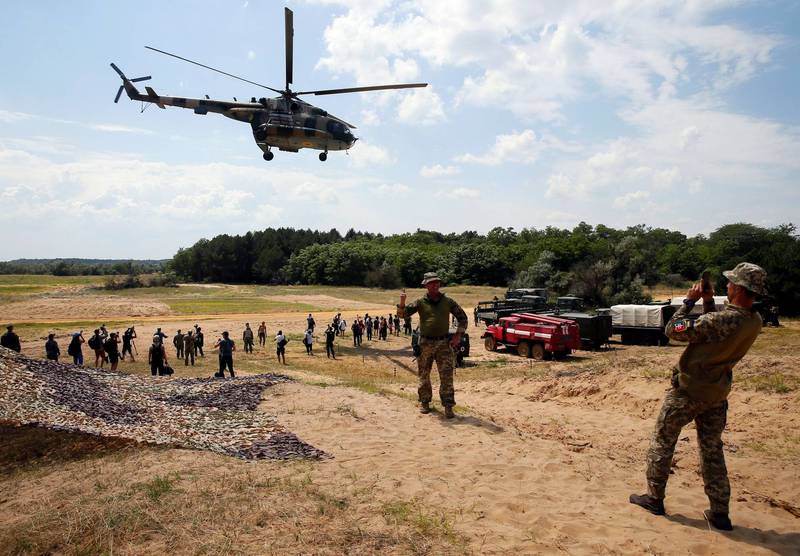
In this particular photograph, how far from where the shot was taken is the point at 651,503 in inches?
224

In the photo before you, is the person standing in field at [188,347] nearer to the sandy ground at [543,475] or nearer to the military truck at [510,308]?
the sandy ground at [543,475]

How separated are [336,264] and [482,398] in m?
86.7

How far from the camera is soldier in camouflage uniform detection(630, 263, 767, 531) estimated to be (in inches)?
208

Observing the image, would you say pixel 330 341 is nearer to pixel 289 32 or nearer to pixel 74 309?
pixel 289 32

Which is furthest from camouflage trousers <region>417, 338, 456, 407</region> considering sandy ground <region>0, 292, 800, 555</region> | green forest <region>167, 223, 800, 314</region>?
green forest <region>167, 223, 800, 314</region>

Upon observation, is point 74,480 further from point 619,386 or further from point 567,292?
point 567,292

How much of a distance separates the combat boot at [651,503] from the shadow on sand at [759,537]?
105mm

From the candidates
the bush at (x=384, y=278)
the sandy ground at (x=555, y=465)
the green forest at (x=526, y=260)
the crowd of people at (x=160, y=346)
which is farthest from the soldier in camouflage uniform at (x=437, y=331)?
the bush at (x=384, y=278)

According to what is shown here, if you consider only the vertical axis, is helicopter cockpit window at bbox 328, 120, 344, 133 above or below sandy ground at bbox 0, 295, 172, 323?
above

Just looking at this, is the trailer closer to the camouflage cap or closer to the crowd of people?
the crowd of people

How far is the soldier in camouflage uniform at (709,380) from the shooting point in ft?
17.3

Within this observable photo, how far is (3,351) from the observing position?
12.8 meters

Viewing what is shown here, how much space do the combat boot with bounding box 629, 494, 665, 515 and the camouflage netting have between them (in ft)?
12.9

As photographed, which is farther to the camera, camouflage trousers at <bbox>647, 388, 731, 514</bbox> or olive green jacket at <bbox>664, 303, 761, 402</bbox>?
camouflage trousers at <bbox>647, 388, 731, 514</bbox>
